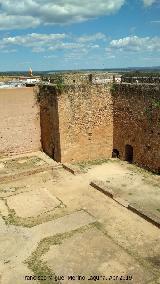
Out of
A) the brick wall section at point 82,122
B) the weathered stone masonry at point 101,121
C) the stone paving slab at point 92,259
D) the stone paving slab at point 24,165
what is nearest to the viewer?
the stone paving slab at point 92,259

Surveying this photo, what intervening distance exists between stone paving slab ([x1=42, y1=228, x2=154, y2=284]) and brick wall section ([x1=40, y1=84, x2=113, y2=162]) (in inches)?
264

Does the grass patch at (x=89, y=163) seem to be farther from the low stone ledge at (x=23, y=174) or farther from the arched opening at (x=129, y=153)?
Result: the low stone ledge at (x=23, y=174)

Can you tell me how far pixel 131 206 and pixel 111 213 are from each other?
708mm

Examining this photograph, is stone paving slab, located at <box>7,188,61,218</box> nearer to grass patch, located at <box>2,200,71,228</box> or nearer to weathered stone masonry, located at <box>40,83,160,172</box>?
grass patch, located at <box>2,200,71,228</box>

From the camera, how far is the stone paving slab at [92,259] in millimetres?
8134

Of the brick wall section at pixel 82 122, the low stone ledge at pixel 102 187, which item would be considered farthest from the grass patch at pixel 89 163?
the low stone ledge at pixel 102 187

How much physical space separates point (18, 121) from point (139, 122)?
19.8 feet

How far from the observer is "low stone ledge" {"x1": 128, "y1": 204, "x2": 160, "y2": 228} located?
33.4 feet

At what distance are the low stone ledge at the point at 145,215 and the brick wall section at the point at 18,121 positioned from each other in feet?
25.8

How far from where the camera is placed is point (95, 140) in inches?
653

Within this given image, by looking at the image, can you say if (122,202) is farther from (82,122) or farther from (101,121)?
(101,121)

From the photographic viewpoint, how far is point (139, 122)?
50.3ft

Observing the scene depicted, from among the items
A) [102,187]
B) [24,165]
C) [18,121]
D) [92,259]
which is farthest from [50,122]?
[92,259]

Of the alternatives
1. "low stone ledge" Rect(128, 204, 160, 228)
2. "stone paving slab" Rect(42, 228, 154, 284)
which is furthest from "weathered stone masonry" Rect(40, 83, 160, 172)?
"stone paving slab" Rect(42, 228, 154, 284)
